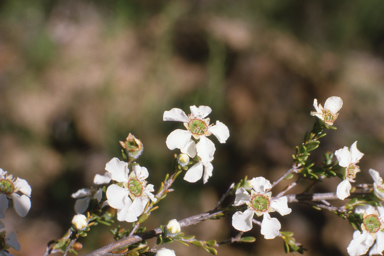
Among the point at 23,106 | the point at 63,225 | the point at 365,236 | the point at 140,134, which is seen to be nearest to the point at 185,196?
the point at 140,134

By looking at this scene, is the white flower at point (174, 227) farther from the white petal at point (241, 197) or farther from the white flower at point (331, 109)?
the white flower at point (331, 109)

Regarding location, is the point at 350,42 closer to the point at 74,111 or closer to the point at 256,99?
the point at 256,99

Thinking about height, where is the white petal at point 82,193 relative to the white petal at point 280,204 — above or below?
above

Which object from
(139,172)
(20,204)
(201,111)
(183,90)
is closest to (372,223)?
(201,111)

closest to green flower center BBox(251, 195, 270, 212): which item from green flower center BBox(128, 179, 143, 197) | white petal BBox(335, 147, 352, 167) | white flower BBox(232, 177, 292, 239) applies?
white flower BBox(232, 177, 292, 239)

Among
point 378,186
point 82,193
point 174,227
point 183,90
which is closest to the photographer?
point 174,227

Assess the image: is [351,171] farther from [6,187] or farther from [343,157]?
[6,187]

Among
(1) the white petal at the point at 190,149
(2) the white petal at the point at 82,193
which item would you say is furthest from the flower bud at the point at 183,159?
(2) the white petal at the point at 82,193
